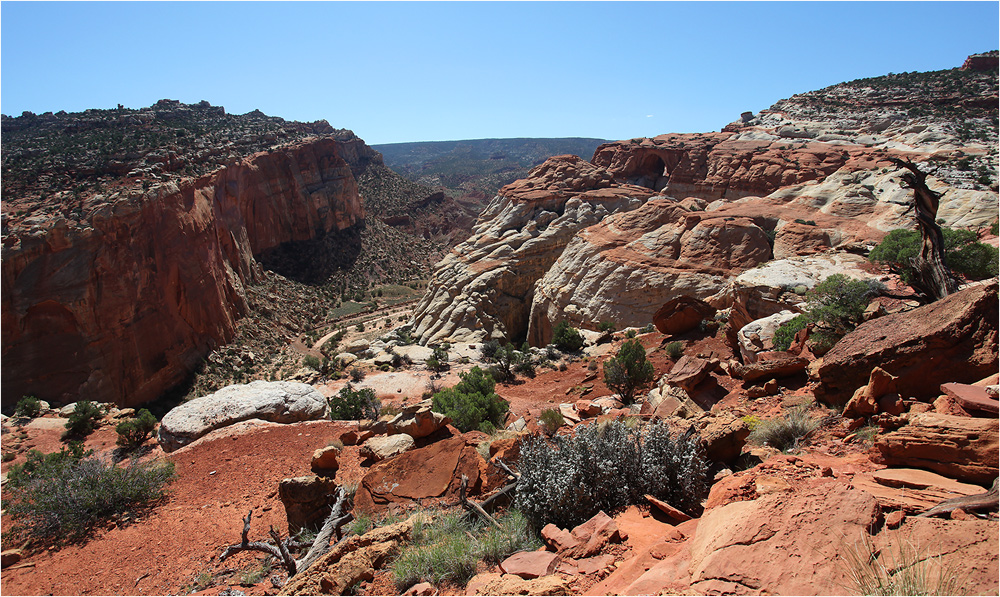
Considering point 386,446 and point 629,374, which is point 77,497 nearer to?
point 386,446

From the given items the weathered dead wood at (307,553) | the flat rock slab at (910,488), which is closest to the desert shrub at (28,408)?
the weathered dead wood at (307,553)

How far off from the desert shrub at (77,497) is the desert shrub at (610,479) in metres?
6.61

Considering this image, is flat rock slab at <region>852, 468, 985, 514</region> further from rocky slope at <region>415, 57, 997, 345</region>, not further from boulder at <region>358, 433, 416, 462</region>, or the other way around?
rocky slope at <region>415, 57, 997, 345</region>

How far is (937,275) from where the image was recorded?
9148 mm

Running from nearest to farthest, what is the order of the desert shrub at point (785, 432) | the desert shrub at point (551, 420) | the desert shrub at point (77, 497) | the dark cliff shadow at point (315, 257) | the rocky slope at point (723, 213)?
the desert shrub at point (785, 432)
the desert shrub at point (77, 497)
the desert shrub at point (551, 420)
the rocky slope at point (723, 213)
the dark cliff shadow at point (315, 257)

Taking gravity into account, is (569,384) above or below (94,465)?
below

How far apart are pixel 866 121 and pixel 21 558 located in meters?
60.1

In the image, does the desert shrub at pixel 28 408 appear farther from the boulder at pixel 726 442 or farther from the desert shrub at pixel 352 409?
the boulder at pixel 726 442

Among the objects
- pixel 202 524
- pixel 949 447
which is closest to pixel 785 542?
pixel 949 447

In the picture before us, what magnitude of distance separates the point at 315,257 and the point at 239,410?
44.8 meters

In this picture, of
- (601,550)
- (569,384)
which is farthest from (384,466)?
(569,384)

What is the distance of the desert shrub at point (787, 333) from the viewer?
10422 mm

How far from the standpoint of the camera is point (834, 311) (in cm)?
941

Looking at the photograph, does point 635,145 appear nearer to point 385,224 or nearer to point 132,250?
point 385,224
